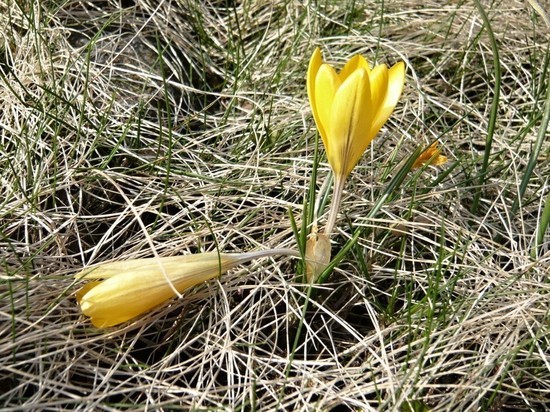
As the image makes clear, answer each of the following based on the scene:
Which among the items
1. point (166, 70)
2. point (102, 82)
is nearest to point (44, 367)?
point (102, 82)

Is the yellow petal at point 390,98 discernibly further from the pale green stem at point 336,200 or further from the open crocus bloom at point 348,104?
the pale green stem at point 336,200

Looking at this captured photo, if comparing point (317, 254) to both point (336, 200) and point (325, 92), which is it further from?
point (325, 92)

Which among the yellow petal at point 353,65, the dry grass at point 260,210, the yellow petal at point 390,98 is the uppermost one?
the yellow petal at point 353,65

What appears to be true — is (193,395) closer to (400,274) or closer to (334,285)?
(334,285)

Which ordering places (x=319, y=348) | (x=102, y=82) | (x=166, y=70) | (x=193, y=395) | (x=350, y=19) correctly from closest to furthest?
(x=193, y=395)
(x=319, y=348)
(x=102, y=82)
(x=166, y=70)
(x=350, y=19)

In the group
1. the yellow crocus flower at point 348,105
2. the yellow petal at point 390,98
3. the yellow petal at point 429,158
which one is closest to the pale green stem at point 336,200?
the yellow crocus flower at point 348,105

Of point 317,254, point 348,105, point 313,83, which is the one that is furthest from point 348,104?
point 317,254
